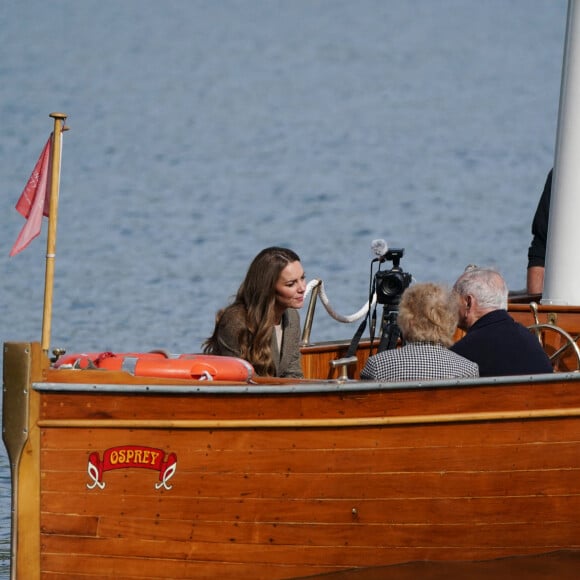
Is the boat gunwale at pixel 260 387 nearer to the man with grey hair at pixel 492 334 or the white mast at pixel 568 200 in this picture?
the man with grey hair at pixel 492 334

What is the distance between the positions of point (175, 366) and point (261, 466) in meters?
0.57

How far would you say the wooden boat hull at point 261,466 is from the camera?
20.9 ft

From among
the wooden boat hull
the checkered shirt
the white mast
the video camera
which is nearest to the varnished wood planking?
the wooden boat hull

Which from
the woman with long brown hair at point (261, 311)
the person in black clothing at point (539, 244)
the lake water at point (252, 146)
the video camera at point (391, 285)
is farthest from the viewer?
the lake water at point (252, 146)

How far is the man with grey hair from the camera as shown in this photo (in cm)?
669

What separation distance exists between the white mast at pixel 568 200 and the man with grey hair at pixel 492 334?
140 cm

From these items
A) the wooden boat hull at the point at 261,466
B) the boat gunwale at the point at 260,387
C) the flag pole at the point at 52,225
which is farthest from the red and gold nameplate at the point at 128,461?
the flag pole at the point at 52,225

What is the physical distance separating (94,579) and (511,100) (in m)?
29.8

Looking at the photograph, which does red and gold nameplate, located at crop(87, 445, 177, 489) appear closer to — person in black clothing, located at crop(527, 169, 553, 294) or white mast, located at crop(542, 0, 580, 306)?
white mast, located at crop(542, 0, 580, 306)

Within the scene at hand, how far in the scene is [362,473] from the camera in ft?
21.5

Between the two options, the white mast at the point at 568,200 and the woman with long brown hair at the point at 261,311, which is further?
the white mast at the point at 568,200

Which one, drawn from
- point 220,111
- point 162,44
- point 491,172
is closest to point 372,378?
point 491,172

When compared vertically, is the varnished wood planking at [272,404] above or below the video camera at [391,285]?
below

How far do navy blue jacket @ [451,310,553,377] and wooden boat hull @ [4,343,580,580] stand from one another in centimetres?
19
